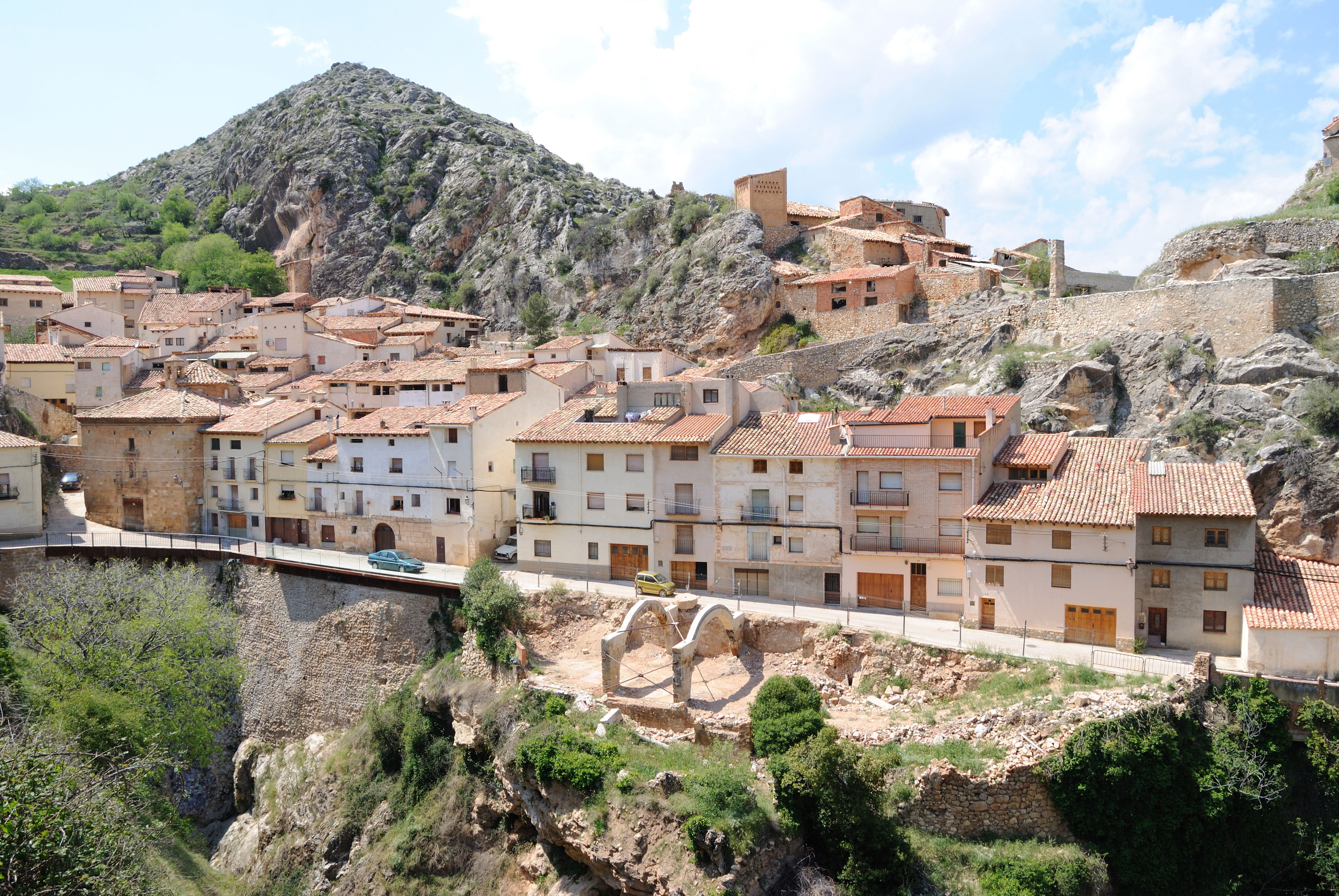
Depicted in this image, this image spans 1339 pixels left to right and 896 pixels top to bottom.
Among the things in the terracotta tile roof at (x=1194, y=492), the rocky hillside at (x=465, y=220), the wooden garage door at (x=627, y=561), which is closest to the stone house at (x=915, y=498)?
the terracotta tile roof at (x=1194, y=492)

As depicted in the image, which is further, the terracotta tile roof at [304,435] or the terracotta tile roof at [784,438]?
the terracotta tile roof at [304,435]

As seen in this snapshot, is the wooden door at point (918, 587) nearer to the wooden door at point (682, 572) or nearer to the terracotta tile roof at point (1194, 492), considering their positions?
the terracotta tile roof at point (1194, 492)

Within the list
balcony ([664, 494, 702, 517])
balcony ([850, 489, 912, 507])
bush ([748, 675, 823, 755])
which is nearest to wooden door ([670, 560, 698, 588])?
balcony ([664, 494, 702, 517])

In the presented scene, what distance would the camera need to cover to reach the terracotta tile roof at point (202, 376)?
58.7 meters

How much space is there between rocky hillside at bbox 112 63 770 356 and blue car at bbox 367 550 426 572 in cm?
3128

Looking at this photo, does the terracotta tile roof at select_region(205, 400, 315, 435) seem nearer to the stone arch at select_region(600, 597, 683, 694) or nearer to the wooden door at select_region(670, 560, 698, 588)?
the wooden door at select_region(670, 560, 698, 588)

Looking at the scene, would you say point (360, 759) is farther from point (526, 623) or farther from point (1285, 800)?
point (1285, 800)

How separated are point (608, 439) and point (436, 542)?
11.0 m

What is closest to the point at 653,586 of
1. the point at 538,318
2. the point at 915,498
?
the point at 915,498

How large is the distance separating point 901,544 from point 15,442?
43.6m

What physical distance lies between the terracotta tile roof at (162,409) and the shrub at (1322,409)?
5365cm

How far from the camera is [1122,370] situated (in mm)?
45656

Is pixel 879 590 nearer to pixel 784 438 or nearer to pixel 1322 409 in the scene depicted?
pixel 784 438

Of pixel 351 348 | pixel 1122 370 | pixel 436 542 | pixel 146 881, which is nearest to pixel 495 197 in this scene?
pixel 351 348
